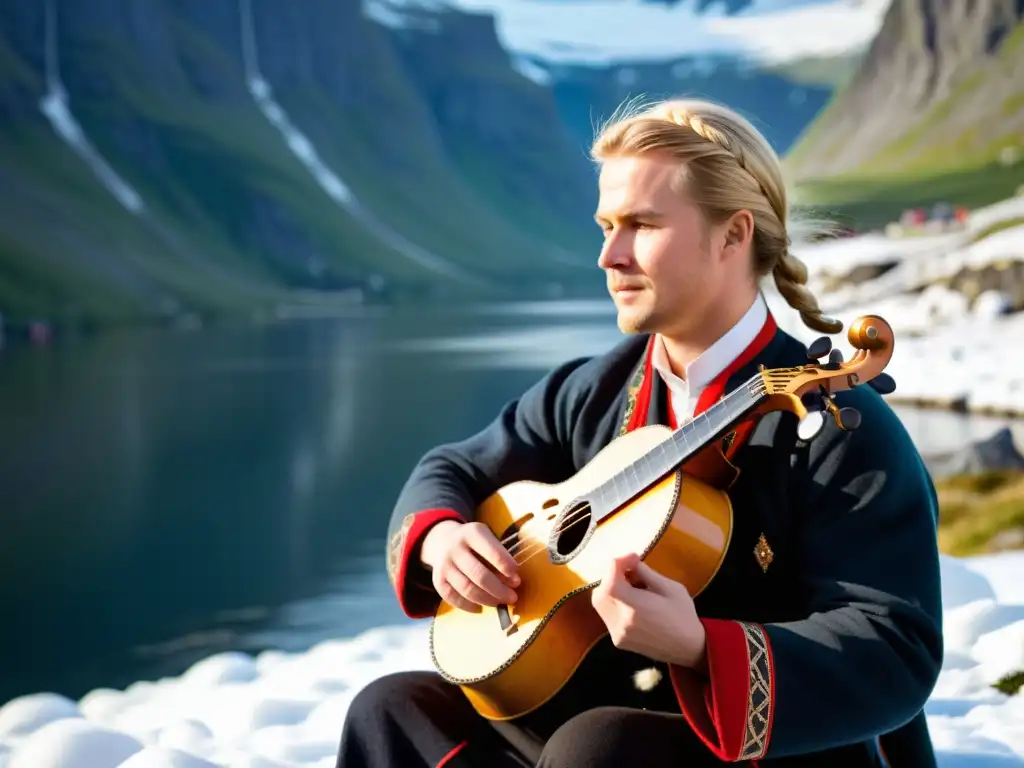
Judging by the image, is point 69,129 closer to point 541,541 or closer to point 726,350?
point 541,541

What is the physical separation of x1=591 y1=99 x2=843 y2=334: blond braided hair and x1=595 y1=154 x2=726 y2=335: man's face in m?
0.03

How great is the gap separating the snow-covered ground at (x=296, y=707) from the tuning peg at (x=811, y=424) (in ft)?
6.23

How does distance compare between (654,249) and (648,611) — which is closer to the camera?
(648,611)

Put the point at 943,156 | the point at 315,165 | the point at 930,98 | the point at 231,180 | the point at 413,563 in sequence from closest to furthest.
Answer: the point at 413,563, the point at 943,156, the point at 930,98, the point at 231,180, the point at 315,165

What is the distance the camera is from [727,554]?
266cm

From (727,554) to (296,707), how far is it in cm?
319

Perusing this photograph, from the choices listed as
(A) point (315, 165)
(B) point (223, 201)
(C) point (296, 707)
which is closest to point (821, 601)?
(C) point (296, 707)

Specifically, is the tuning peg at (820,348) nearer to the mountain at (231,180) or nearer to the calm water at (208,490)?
the calm water at (208,490)

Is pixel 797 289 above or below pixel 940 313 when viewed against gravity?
above

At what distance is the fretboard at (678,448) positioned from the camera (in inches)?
100.0

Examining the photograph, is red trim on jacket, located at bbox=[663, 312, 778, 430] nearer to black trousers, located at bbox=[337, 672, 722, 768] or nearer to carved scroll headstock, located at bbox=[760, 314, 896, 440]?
carved scroll headstock, located at bbox=[760, 314, 896, 440]

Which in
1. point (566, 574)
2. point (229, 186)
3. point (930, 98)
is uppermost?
point (566, 574)

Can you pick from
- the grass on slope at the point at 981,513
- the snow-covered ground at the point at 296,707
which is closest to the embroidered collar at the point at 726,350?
the snow-covered ground at the point at 296,707

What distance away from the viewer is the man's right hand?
2881 millimetres
